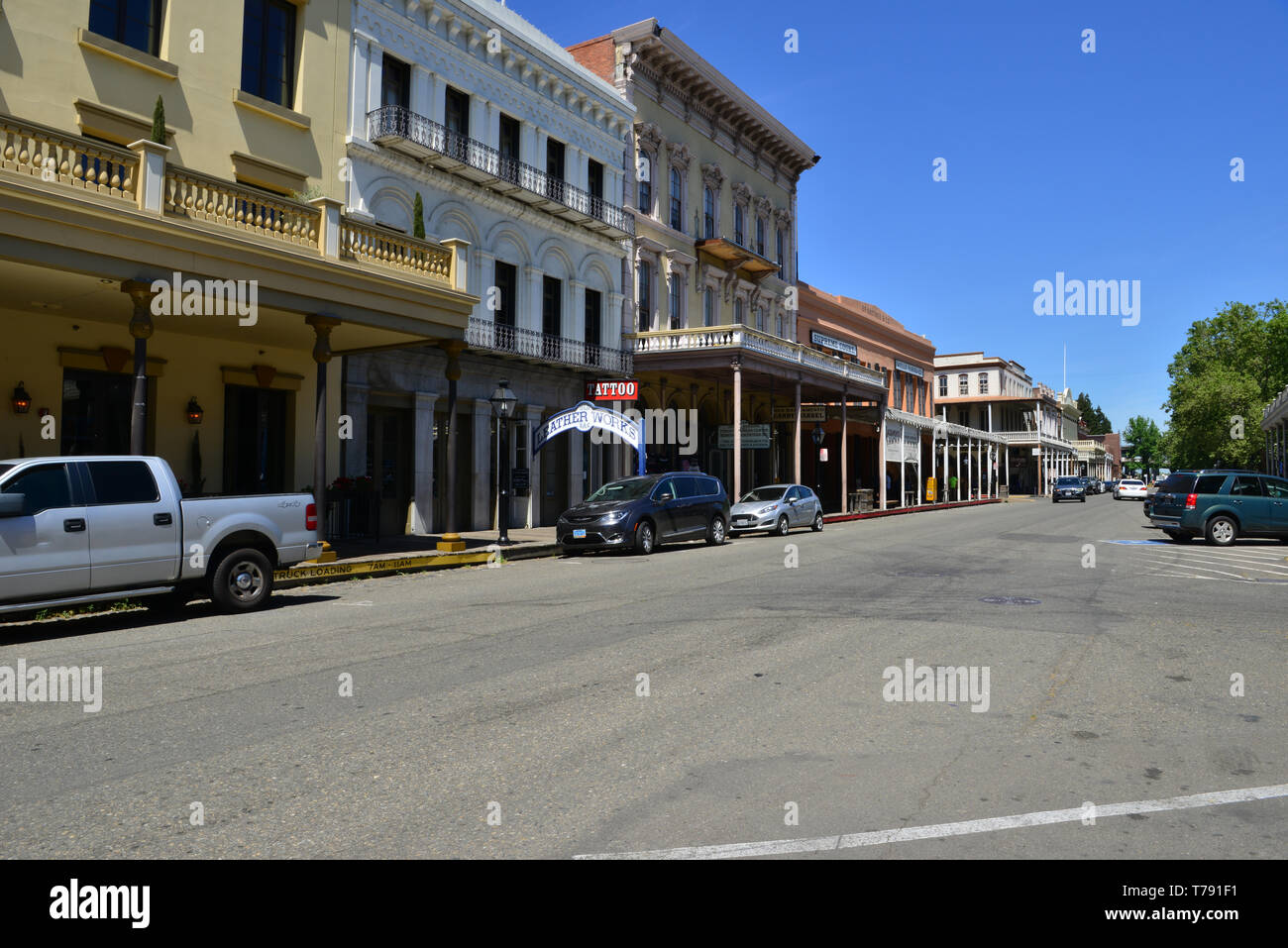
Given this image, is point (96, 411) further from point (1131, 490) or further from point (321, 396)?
point (1131, 490)

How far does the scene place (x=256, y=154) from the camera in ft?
58.1

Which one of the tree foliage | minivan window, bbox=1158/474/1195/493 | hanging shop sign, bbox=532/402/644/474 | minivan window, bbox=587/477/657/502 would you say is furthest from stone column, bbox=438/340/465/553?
the tree foliage

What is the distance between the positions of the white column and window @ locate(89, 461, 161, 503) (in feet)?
38.4

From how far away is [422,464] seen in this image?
21.9 metres

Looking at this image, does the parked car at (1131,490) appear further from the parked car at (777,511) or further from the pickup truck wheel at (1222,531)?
the pickup truck wheel at (1222,531)

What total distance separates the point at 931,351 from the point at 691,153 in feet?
101

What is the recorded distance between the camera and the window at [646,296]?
101ft

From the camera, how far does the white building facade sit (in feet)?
67.4

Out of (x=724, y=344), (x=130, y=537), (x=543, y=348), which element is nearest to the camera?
(x=130, y=537)

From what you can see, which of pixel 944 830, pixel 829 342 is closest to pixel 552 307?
pixel 829 342

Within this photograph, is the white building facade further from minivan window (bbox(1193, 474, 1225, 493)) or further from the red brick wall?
minivan window (bbox(1193, 474, 1225, 493))

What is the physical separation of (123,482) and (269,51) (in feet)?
40.8
